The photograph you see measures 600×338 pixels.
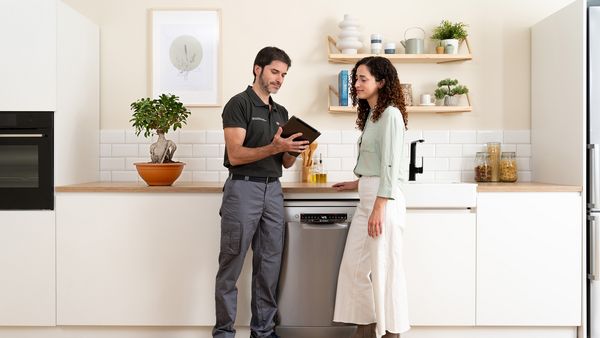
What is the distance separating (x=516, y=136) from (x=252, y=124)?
2.02 metres

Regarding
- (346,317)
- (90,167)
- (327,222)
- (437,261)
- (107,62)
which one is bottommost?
(346,317)

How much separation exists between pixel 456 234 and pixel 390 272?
27.3 inches

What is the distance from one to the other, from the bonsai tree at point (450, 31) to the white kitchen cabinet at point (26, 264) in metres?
2.66

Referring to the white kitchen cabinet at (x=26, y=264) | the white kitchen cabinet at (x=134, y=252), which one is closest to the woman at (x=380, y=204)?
the white kitchen cabinet at (x=134, y=252)

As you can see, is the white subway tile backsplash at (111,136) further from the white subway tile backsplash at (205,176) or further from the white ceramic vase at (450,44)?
the white ceramic vase at (450,44)

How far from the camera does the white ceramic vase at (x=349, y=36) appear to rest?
4.10 m

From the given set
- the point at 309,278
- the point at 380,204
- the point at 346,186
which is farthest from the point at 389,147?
the point at 309,278

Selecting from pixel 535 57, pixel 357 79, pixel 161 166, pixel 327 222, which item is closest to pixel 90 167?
pixel 161 166

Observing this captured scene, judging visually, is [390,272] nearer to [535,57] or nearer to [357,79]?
[357,79]

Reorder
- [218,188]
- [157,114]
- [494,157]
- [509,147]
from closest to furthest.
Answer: [218,188], [157,114], [494,157], [509,147]

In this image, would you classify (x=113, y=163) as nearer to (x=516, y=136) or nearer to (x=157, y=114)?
(x=157, y=114)

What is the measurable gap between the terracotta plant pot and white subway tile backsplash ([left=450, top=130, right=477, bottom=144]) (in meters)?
1.86

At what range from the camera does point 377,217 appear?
297 cm

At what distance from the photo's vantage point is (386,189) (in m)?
2.92
